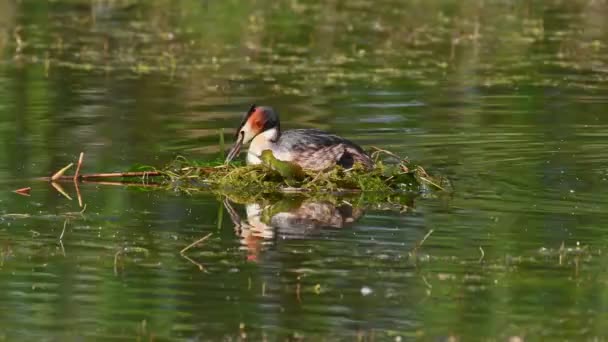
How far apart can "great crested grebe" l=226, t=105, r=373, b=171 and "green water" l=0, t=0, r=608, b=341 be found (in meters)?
0.67

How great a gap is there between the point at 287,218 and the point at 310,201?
2.33 ft

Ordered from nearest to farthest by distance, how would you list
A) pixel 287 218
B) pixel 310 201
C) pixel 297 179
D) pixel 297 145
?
pixel 287 218
pixel 310 201
pixel 297 179
pixel 297 145

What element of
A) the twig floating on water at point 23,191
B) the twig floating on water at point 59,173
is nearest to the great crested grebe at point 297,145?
the twig floating on water at point 59,173

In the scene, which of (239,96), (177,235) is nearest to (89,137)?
(239,96)

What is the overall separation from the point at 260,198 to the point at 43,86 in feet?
21.2

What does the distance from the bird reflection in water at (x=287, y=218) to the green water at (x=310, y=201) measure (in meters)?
0.03

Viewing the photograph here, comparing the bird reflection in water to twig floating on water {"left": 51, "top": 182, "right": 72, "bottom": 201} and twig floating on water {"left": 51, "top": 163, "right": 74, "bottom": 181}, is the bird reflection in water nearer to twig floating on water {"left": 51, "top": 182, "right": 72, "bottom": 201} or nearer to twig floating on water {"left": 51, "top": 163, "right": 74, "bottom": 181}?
twig floating on water {"left": 51, "top": 182, "right": 72, "bottom": 201}

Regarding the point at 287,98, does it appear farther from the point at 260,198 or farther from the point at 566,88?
the point at 260,198

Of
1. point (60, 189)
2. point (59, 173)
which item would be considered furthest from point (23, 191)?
point (59, 173)

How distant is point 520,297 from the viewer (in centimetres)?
767

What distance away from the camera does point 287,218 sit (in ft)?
32.7

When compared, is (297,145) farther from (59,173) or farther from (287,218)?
(59,173)

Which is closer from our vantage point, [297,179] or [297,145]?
[297,179]

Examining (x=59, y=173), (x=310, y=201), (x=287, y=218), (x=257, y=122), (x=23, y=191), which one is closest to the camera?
(x=287, y=218)
